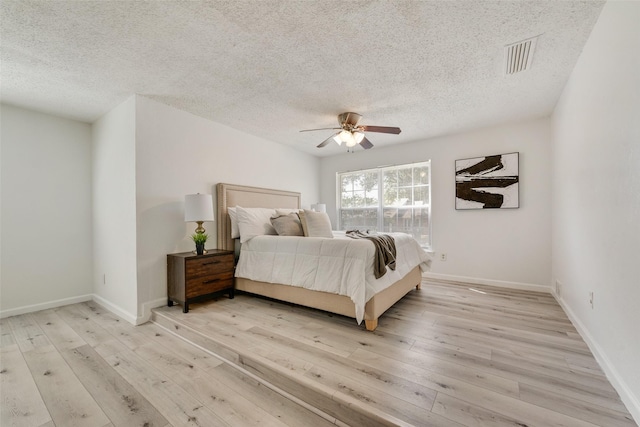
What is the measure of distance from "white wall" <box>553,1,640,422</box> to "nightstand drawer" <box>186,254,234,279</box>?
3.32 metres

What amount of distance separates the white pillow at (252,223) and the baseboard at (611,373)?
10.5ft

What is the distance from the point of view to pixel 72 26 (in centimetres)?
179

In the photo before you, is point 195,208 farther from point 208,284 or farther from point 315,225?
point 315,225

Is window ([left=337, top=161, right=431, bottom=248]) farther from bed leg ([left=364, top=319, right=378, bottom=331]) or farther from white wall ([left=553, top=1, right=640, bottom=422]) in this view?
bed leg ([left=364, top=319, right=378, bottom=331])

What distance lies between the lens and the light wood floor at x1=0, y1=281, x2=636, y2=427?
1419mm

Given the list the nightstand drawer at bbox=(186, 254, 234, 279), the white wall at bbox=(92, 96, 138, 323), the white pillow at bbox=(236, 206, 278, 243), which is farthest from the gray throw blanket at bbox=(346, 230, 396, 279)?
the white wall at bbox=(92, 96, 138, 323)

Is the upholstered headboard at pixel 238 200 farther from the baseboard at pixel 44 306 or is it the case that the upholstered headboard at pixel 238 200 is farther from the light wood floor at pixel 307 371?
the baseboard at pixel 44 306

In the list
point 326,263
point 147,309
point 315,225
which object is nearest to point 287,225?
point 315,225

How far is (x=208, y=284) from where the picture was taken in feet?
9.80

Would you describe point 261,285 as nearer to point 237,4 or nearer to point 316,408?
point 316,408

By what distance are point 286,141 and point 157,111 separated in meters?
2.02

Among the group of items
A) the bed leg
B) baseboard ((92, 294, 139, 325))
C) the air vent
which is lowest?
baseboard ((92, 294, 139, 325))

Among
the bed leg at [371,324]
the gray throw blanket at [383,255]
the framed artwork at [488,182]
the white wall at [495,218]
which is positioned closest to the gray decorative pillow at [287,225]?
the gray throw blanket at [383,255]

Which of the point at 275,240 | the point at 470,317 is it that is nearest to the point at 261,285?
the point at 275,240
